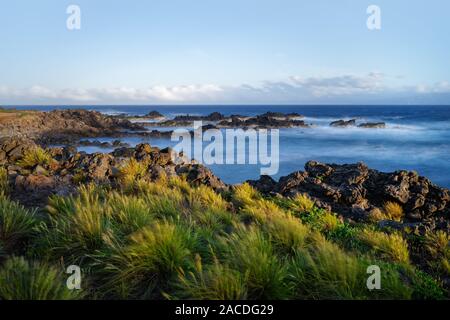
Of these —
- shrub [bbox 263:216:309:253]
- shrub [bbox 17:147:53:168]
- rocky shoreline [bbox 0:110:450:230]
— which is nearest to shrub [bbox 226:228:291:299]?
shrub [bbox 263:216:309:253]

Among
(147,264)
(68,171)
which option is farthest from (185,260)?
(68,171)

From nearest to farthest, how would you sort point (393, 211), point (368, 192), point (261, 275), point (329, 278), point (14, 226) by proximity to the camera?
1. point (261, 275)
2. point (329, 278)
3. point (14, 226)
4. point (393, 211)
5. point (368, 192)

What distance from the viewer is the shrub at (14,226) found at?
6.02 meters

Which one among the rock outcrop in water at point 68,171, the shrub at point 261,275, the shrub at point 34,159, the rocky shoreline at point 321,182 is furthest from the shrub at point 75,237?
the shrub at point 34,159

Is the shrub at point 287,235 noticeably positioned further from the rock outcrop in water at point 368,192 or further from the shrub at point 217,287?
the rock outcrop in water at point 368,192

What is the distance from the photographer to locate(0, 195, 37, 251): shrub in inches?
237

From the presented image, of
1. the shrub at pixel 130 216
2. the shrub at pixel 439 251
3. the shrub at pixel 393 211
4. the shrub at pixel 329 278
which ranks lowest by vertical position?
the shrub at pixel 393 211

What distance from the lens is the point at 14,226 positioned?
6.24m

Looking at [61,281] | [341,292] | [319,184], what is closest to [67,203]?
[61,281]

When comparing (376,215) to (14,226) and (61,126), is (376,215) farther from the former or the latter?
(61,126)

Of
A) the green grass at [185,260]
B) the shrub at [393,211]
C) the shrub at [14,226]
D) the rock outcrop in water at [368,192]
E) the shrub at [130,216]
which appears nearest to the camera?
the green grass at [185,260]
